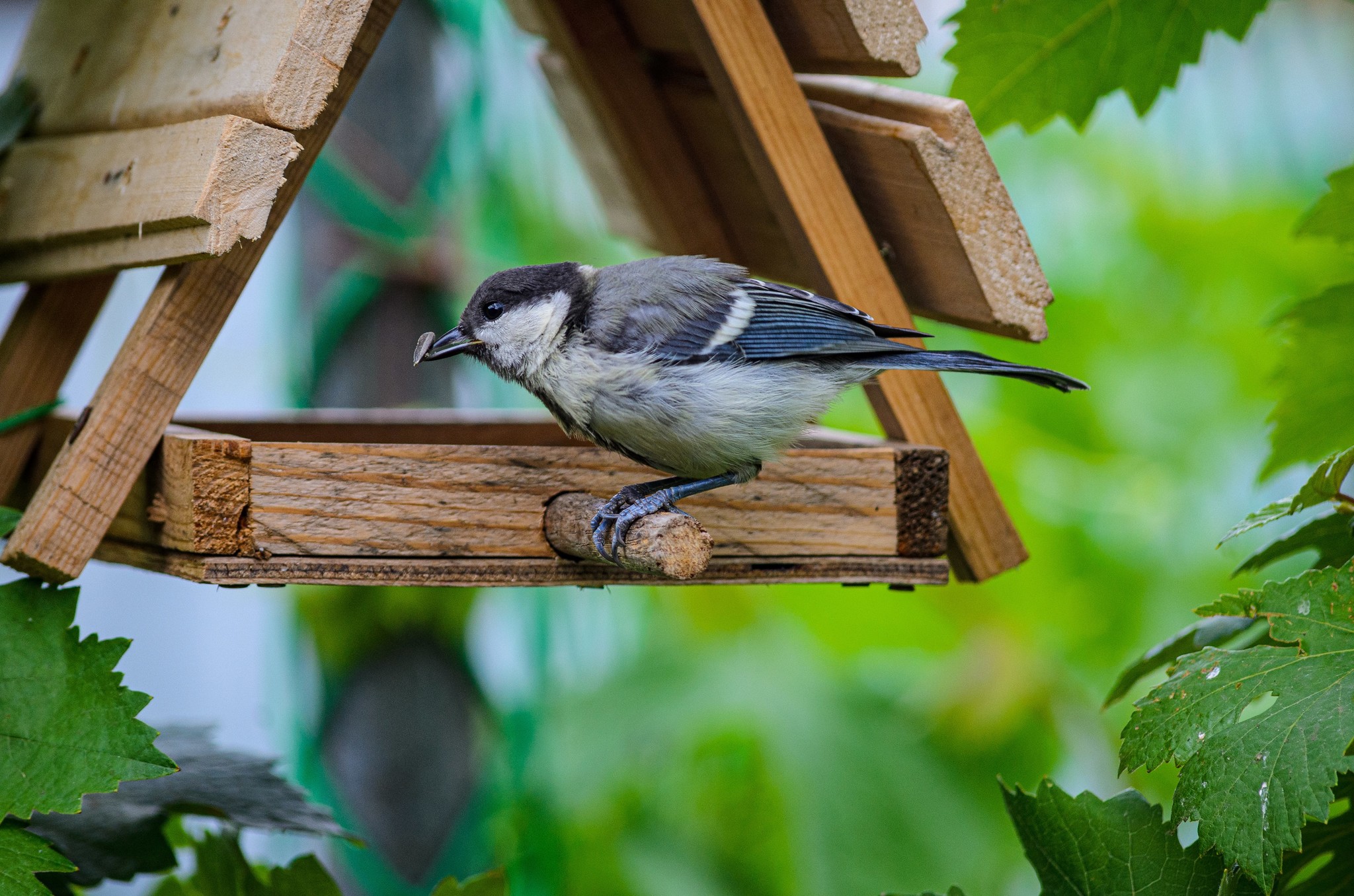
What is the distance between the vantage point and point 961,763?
8.92ft

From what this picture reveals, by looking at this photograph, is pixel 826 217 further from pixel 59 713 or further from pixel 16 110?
pixel 16 110

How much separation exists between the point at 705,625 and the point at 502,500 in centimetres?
163

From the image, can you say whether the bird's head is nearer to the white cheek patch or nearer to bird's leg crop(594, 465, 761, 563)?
the white cheek patch

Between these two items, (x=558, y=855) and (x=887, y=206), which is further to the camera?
(x=558, y=855)

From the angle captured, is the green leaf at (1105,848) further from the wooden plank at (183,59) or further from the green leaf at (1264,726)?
the wooden plank at (183,59)

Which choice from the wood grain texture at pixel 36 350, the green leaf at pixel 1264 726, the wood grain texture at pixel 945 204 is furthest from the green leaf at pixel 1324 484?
the wood grain texture at pixel 36 350

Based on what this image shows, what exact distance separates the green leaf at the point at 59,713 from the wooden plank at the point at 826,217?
3.33 ft

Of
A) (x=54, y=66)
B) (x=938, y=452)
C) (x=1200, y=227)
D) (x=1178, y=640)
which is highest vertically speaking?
(x=54, y=66)

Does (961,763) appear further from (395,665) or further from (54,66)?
(54,66)

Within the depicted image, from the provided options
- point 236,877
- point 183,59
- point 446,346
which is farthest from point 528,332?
point 236,877

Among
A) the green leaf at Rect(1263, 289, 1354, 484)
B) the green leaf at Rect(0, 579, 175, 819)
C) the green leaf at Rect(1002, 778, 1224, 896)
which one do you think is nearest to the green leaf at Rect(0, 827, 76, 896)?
the green leaf at Rect(0, 579, 175, 819)

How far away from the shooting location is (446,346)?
166 cm

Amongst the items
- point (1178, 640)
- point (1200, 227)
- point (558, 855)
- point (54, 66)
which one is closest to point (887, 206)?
point (1178, 640)

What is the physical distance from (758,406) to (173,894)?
3.48 feet
